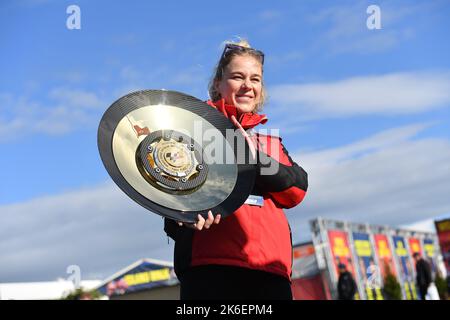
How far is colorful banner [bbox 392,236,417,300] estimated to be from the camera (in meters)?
31.0

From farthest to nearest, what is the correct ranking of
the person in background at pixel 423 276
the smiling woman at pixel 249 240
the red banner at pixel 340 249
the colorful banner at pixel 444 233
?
the colorful banner at pixel 444 233 → the red banner at pixel 340 249 → the person in background at pixel 423 276 → the smiling woman at pixel 249 240

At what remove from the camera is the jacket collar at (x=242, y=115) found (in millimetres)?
2967

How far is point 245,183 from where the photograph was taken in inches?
106

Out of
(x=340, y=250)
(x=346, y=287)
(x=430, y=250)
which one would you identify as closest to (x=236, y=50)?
(x=346, y=287)

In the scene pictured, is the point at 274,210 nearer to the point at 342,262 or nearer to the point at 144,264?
the point at 342,262

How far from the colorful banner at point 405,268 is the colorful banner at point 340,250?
518 centimetres

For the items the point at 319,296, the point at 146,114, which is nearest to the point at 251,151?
the point at 146,114

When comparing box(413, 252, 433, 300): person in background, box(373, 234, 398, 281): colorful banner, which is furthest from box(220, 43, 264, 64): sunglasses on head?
box(373, 234, 398, 281): colorful banner

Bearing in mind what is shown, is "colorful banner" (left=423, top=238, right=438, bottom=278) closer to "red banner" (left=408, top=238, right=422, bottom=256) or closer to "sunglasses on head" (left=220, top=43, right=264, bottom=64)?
"red banner" (left=408, top=238, right=422, bottom=256)

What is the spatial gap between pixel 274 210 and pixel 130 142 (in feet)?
2.41

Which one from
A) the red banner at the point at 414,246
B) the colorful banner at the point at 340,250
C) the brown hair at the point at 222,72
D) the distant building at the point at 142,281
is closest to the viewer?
the brown hair at the point at 222,72

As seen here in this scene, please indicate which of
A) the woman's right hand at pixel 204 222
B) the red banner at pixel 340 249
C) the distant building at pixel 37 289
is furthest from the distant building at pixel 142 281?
the woman's right hand at pixel 204 222

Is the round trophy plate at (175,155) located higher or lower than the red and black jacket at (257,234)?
higher

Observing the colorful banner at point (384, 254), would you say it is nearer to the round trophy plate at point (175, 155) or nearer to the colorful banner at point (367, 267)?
Answer: the colorful banner at point (367, 267)
